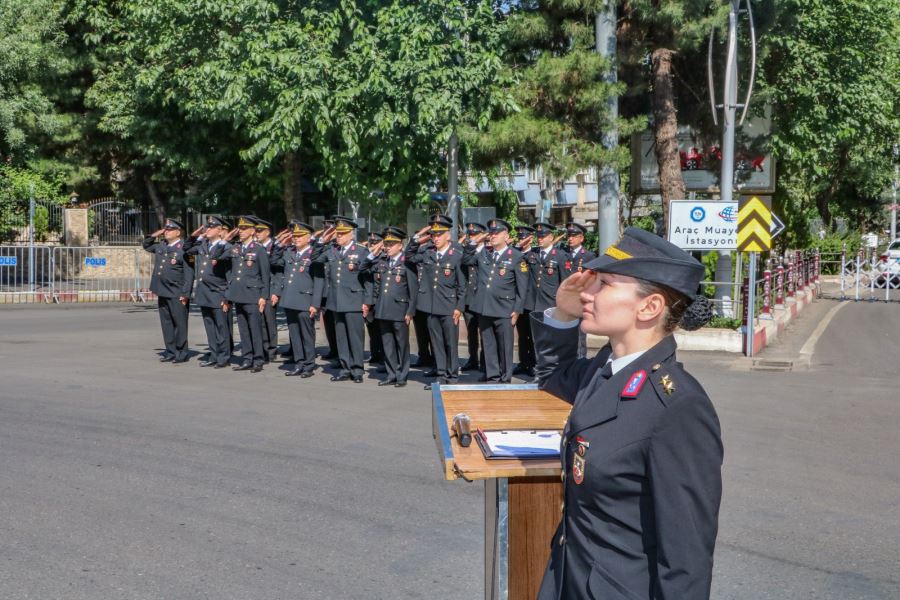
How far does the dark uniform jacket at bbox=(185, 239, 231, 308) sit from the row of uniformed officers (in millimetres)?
15

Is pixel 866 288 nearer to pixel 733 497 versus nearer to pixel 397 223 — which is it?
pixel 397 223

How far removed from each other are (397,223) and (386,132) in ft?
10.6

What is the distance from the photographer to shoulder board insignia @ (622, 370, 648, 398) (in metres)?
2.59

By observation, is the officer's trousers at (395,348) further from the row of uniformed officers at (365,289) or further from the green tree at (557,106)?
the green tree at (557,106)

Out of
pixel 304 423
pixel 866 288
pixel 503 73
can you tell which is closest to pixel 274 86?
pixel 503 73

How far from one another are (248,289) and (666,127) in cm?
849

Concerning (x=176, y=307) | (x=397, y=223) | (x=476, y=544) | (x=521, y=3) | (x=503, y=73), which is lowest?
(x=476, y=544)

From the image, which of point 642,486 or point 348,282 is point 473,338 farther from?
point 642,486

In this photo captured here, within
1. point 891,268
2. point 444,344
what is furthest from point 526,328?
point 891,268

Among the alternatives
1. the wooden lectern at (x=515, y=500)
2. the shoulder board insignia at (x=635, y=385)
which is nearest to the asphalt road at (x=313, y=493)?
the wooden lectern at (x=515, y=500)

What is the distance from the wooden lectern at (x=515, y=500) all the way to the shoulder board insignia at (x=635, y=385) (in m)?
0.52

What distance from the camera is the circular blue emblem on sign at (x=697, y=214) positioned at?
15.7m

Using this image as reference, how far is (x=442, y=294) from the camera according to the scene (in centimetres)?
1267

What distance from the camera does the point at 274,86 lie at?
55.5 ft
